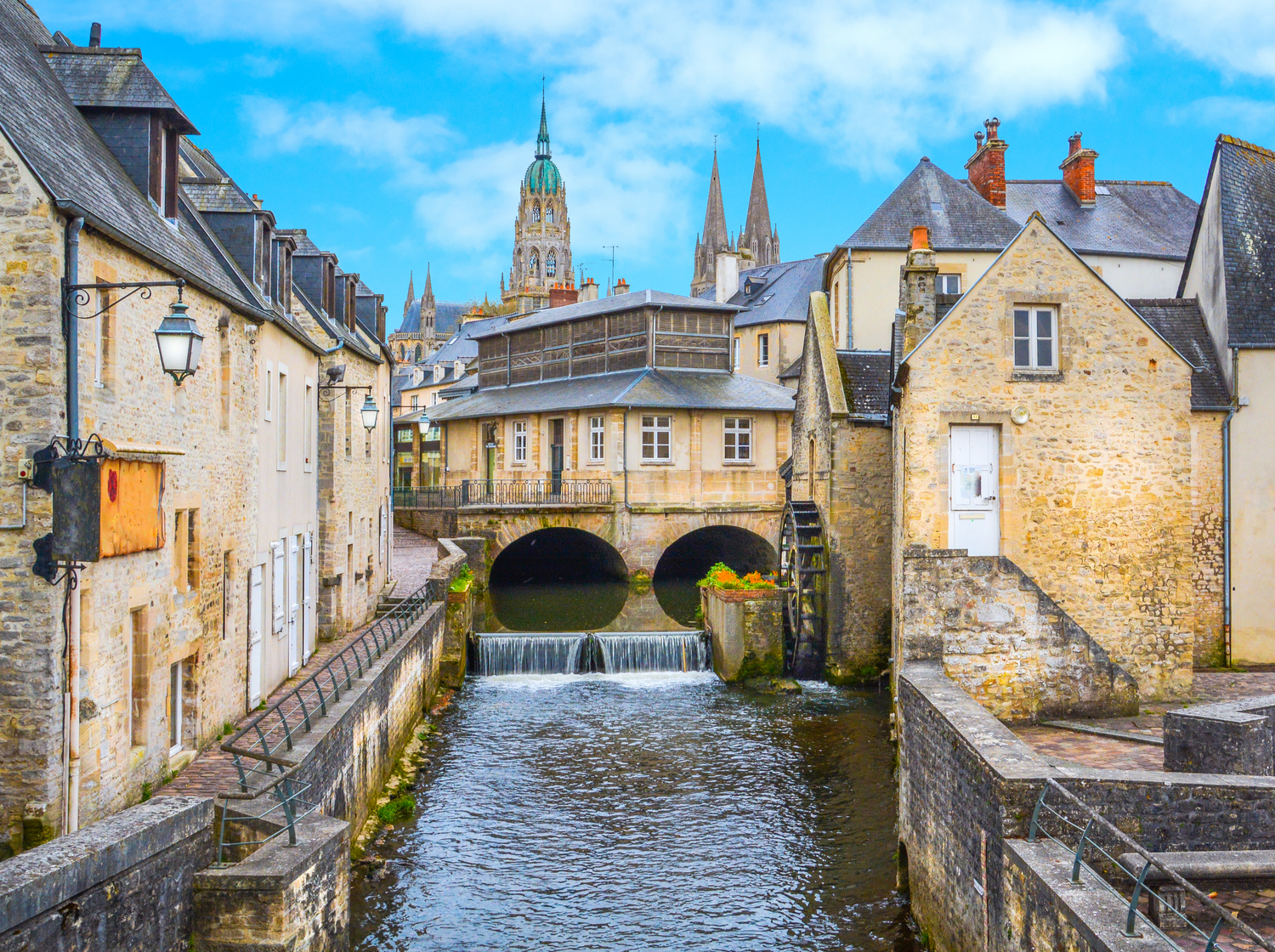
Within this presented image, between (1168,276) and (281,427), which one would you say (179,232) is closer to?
(281,427)

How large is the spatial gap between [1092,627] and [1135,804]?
5.90 m

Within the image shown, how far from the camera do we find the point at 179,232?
38.2 ft

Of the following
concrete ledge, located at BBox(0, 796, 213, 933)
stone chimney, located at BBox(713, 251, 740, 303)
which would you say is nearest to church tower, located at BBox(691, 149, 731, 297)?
stone chimney, located at BBox(713, 251, 740, 303)

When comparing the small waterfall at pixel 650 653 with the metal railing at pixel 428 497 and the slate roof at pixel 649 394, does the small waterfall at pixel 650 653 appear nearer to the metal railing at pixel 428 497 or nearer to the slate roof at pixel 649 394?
the slate roof at pixel 649 394

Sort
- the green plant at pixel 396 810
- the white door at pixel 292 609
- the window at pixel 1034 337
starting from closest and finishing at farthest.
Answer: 1. the green plant at pixel 396 810
2. the window at pixel 1034 337
3. the white door at pixel 292 609

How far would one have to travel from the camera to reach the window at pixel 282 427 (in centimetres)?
1499

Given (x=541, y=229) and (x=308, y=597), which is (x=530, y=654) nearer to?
(x=308, y=597)

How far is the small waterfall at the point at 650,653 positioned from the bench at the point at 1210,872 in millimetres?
14232

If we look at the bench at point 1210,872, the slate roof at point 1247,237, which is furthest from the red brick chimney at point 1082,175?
the bench at point 1210,872

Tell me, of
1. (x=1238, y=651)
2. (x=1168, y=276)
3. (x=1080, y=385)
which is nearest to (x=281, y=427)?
(x=1080, y=385)

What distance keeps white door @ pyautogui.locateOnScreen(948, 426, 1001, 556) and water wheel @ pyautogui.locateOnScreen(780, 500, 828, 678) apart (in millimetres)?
5928

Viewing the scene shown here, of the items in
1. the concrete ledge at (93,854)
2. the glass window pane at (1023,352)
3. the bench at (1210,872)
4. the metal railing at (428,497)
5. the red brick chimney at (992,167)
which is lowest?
the bench at (1210,872)

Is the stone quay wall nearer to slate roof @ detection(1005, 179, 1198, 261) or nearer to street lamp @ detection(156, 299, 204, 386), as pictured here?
street lamp @ detection(156, 299, 204, 386)

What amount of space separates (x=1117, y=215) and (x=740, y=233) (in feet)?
197
